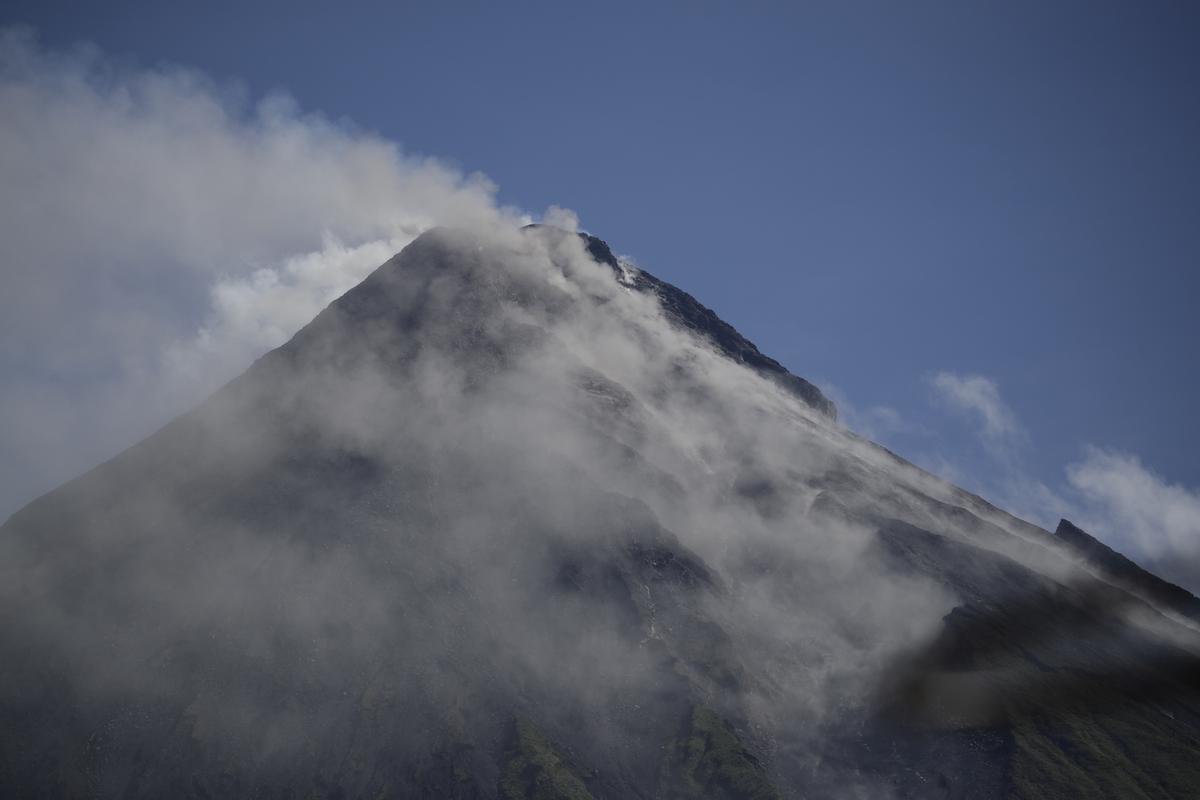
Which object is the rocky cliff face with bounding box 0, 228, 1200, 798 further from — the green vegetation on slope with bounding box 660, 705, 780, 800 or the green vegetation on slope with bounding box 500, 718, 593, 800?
the green vegetation on slope with bounding box 660, 705, 780, 800

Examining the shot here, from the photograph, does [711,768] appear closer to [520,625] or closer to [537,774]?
[537,774]

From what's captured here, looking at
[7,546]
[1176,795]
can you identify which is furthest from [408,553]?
[1176,795]

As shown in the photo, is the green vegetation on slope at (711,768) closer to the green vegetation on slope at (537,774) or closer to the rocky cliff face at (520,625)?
the rocky cliff face at (520,625)

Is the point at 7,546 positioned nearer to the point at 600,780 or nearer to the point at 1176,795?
the point at 600,780

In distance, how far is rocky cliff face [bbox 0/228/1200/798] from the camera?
368 ft

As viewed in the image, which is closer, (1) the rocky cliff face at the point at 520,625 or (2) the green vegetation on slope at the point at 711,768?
(1) the rocky cliff face at the point at 520,625

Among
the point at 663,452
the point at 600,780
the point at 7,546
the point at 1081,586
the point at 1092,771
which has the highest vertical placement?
the point at 1081,586

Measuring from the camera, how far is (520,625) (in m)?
132

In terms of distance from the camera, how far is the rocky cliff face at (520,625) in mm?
112312

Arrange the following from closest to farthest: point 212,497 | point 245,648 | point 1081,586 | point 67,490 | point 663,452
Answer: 1. point 245,648
2. point 212,497
3. point 67,490
4. point 1081,586
5. point 663,452

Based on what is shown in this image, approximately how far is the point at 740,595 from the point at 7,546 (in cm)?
11940

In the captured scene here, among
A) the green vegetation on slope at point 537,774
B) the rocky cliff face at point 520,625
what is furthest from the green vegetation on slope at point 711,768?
the green vegetation on slope at point 537,774

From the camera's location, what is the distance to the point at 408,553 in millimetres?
138500

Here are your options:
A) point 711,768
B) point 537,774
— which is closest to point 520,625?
point 537,774
